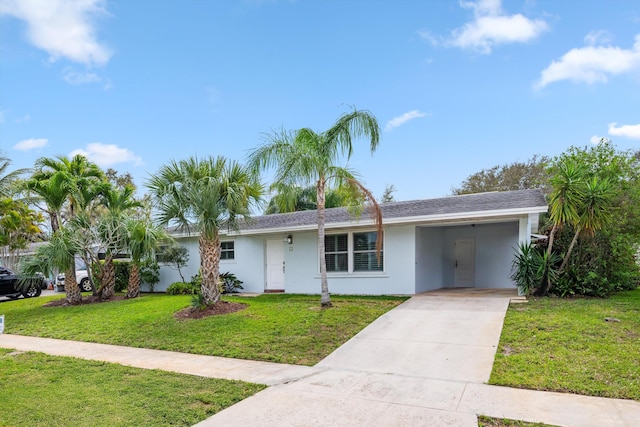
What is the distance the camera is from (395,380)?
586 centimetres

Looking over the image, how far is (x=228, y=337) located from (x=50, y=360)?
127 inches

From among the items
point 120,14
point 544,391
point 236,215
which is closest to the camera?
point 544,391

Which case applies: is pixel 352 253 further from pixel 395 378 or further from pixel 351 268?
pixel 395 378

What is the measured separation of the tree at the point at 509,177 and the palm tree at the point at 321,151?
940 inches

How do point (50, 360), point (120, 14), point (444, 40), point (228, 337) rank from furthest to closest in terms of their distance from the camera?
1. point (444, 40)
2. point (120, 14)
3. point (228, 337)
4. point (50, 360)

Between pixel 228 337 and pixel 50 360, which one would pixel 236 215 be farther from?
pixel 50 360

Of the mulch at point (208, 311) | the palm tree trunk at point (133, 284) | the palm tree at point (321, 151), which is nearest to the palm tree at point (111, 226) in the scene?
the palm tree trunk at point (133, 284)

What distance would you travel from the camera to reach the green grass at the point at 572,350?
5301mm

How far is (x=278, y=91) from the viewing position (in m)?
15.4

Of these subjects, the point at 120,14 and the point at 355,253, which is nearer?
the point at 120,14

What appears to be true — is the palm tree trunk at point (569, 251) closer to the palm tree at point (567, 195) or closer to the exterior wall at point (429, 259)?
the palm tree at point (567, 195)

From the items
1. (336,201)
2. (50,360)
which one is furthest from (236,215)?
(336,201)

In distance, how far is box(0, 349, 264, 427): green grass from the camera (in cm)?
455

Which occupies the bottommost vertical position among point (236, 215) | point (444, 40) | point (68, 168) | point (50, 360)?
point (50, 360)
